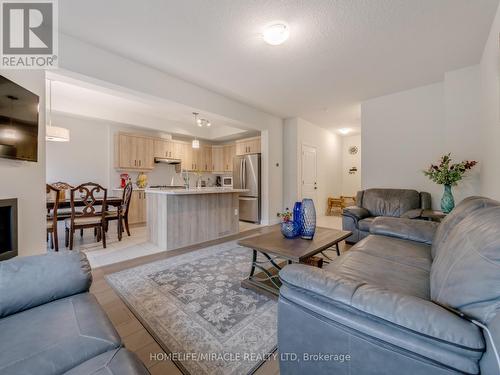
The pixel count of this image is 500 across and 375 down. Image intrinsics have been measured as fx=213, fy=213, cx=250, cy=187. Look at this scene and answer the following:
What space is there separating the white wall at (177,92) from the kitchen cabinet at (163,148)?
2418mm

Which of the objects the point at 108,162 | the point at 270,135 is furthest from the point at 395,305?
the point at 108,162

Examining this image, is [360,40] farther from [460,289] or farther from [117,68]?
[117,68]

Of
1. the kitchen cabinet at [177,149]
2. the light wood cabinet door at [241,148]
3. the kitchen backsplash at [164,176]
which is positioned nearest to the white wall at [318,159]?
the light wood cabinet door at [241,148]

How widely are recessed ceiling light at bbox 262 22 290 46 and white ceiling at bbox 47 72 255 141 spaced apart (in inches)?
74.3

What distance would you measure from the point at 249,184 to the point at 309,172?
1.78 metres

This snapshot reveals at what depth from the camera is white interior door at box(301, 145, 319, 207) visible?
5.79 metres

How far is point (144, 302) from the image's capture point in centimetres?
185

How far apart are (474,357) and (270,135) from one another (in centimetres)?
508

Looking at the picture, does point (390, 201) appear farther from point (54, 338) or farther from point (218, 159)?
point (218, 159)

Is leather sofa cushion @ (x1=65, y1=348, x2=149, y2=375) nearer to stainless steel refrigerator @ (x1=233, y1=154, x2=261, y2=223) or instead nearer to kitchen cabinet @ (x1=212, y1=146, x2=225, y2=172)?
stainless steel refrigerator @ (x1=233, y1=154, x2=261, y2=223)

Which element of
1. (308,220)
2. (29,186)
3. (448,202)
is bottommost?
(308,220)

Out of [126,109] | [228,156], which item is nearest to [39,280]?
[126,109]

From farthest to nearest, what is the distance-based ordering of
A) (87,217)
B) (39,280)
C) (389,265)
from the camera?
1. (87,217)
2. (389,265)
3. (39,280)

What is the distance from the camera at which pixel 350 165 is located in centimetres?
735
